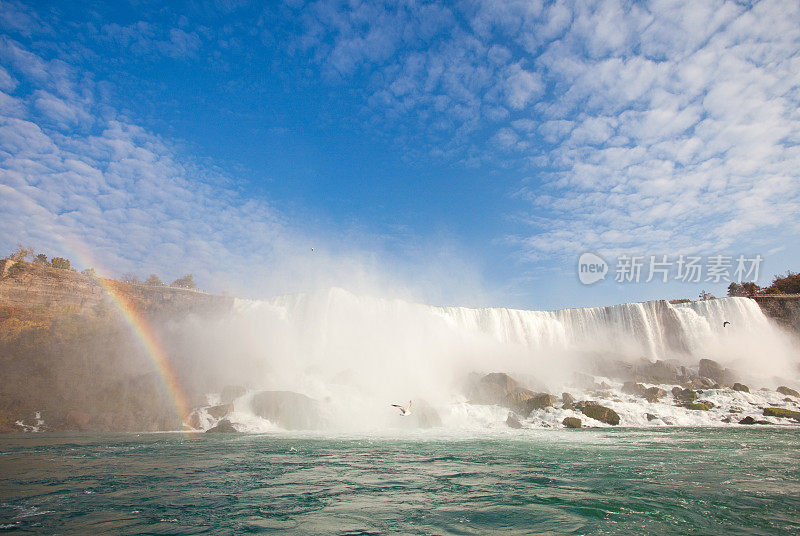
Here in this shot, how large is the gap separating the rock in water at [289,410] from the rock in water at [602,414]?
16.1 meters

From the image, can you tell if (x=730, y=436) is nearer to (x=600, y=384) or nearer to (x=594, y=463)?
(x=594, y=463)

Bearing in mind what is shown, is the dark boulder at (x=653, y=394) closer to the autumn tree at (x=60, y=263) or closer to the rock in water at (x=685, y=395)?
the rock in water at (x=685, y=395)

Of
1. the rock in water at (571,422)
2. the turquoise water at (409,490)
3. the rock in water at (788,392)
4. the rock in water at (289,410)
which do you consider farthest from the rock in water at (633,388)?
the rock in water at (289,410)

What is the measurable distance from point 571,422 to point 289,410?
16.4m

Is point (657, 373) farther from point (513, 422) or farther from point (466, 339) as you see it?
point (513, 422)

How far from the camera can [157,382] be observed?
2559 centimetres

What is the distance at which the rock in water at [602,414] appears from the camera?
22031 millimetres

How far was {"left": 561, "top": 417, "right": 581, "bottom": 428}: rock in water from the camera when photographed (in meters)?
21.0

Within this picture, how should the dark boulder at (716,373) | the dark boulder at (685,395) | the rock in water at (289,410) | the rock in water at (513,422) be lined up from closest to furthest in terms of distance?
the rock in water at (513,422) → the rock in water at (289,410) → the dark boulder at (685,395) → the dark boulder at (716,373)

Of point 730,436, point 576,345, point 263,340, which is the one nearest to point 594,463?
point 730,436

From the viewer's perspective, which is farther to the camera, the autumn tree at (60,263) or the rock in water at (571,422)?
the autumn tree at (60,263)

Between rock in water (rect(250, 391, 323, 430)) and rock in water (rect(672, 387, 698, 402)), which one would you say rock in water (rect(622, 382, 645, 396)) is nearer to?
rock in water (rect(672, 387, 698, 402))

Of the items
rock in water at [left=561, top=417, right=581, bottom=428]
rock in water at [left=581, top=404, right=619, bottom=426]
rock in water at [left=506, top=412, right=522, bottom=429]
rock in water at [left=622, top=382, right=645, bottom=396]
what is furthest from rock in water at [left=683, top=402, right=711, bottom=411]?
rock in water at [left=506, top=412, right=522, bottom=429]

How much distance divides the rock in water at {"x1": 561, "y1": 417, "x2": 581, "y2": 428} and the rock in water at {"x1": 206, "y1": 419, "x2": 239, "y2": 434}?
18187 millimetres
